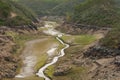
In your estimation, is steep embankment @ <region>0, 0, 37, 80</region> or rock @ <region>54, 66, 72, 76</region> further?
steep embankment @ <region>0, 0, 37, 80</region>

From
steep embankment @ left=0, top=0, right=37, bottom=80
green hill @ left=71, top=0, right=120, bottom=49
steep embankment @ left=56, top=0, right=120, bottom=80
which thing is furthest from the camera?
green hill @ left=71, top=0, right=120, bottom=49

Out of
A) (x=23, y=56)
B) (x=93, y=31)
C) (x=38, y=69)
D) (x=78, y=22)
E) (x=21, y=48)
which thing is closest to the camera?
(x=38, y=69)

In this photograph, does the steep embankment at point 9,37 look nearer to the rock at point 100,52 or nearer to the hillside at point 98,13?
the rock at point 100,52

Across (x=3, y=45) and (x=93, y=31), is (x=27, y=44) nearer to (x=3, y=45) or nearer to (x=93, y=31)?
(x=3, y=45)

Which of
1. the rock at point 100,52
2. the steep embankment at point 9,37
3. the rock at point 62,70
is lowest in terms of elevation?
the rock at point 62,70

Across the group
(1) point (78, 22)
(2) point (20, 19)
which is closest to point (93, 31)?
(1) point (78, 22)

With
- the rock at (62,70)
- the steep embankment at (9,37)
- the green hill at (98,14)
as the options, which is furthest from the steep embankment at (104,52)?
the steep embankment at (9,37)

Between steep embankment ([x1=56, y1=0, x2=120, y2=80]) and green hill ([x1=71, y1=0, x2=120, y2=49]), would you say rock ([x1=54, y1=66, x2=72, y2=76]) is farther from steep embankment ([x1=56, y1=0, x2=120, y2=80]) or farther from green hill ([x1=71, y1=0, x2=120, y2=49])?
green hill ([x1=71, y1=0, x2=120, y2=49])

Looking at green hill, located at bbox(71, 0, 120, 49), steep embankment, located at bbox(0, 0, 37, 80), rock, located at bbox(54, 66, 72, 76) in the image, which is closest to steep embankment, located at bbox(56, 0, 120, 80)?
green hill, located at bbox(71, 0, 120, 49)

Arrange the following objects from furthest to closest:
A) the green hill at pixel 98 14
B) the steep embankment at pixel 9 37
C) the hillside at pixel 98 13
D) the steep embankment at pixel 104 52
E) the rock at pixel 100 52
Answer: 1. the hillside at pixel 98 13
2. the green hill at pixel 98 14
3. the rock at pixel 100 52
4. the steep embankment at pixel 9 37
5. the steep embankment at pixel 104 52

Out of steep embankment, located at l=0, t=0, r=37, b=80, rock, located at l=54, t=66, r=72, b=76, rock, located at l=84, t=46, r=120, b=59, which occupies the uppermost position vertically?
steep embankment, located at l=0, t=0, r=37, b=80

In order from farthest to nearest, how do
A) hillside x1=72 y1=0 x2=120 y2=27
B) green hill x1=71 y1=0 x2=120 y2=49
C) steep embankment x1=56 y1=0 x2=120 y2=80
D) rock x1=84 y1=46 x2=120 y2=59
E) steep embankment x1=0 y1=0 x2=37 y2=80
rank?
hillside x1=72 y1=0 x2=120 y2=27 < green hill x1=71 y1=0 x2=120 y2=49 < rock x1=84 y1=46 x2=120 y2=59 < steep embankment x1=0 y1=0 x2=37 y2=80 < steep embankment x1=56 y1=0 x2=120 y2=80
